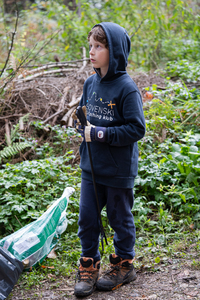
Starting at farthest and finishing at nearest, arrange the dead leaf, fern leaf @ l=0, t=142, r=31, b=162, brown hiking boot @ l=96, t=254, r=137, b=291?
fern leaf @ l=0, t=142, r=31, b=162 < the dead leaf < brown hiking boot @ l=96, t=254, r=137, b=291

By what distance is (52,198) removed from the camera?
3.35m

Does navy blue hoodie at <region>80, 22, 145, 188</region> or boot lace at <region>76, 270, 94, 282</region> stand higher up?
navy blue hoodie at <region>80, 22, 145, 188</region>

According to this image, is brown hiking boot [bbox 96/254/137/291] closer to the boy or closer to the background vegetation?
the boy

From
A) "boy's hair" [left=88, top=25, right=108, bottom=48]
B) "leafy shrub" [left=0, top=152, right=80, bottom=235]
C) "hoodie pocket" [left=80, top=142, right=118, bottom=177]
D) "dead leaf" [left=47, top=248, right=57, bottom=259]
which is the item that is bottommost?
"dead leaf" [left=47, top=248, right=57, bottom=259]

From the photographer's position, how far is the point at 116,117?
2.19 metres

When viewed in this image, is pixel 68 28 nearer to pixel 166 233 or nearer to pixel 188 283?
pixel 166 233

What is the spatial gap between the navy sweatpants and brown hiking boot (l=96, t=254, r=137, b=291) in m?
0.06

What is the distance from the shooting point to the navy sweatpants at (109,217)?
7.45 ft

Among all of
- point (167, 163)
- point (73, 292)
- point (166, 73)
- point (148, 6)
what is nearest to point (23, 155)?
point (167, 163)

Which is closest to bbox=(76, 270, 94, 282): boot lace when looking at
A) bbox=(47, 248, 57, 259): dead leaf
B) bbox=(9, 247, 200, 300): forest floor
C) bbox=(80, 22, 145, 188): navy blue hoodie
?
bbox=(9, 247, 200, 300): forest floor

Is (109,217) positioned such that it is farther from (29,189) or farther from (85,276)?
(29,189)

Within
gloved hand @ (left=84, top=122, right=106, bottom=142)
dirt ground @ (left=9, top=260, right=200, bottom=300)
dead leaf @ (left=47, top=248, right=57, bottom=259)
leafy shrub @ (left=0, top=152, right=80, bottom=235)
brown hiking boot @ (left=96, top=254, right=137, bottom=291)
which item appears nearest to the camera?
gloved hand @ (left=84, top=122, right=106, bottom=142)

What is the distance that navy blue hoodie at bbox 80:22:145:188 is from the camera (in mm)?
2107

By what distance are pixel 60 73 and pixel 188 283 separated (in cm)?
516
